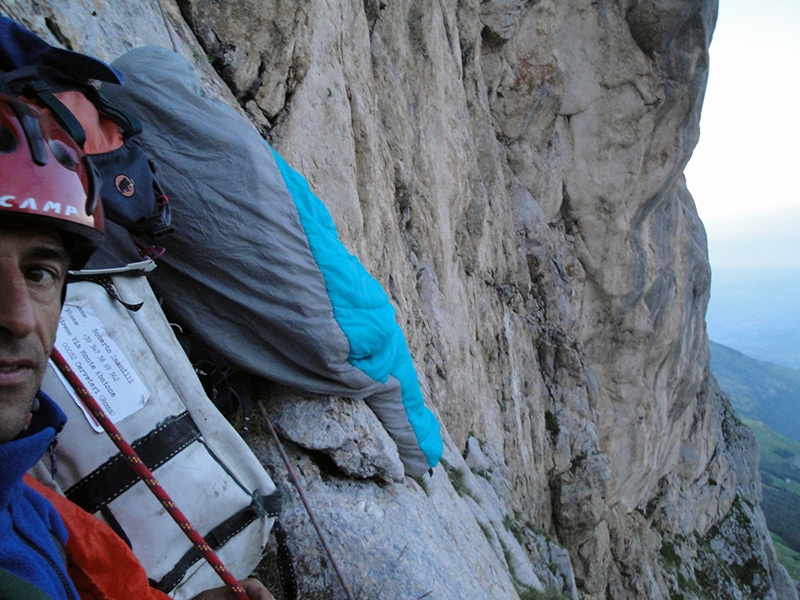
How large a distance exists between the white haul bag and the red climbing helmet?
3.06 feet

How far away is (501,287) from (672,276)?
14437mm

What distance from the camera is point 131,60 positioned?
329 centimetres

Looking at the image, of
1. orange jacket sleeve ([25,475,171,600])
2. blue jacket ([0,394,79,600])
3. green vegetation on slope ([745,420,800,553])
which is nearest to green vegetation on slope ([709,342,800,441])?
green vegetation on slope ([745,420,800,553])

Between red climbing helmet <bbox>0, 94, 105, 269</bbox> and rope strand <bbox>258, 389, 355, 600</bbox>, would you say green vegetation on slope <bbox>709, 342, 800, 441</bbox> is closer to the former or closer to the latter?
rope strand <bbox>258, 389, 355, 600</bbox>

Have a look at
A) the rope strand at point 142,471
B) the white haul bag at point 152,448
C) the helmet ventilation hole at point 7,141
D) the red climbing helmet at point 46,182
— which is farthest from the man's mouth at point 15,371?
Answer: the white haul bag at point 152,448

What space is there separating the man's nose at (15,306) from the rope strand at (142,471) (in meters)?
0.86

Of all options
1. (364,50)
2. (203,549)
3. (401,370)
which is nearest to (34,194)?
(203,549)

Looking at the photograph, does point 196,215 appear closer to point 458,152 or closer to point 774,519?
point 458,152

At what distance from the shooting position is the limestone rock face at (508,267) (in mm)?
3918

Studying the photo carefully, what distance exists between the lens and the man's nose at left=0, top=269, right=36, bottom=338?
1384 millimetres

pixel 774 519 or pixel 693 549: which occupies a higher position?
pixel 693 549

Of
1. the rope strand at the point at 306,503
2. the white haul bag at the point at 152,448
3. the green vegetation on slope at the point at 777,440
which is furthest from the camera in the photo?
the green vegetation on slope at the point at 777,440

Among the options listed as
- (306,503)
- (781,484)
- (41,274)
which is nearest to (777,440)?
(781,484)

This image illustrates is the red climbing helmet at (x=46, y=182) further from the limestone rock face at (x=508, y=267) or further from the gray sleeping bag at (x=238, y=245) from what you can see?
the limestone rock face at (x=508, y=267)
